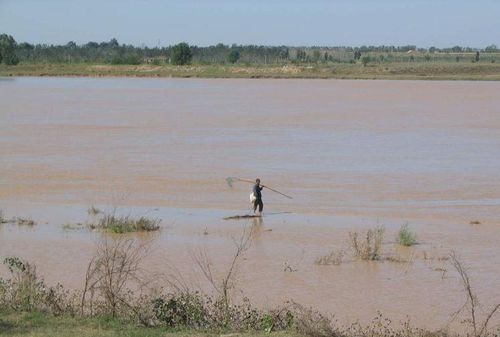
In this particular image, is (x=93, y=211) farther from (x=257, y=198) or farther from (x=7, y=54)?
(x=7, y=54)

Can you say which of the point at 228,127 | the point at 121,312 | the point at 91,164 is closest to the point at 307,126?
the point at 228,127

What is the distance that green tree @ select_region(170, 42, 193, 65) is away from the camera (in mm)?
109131

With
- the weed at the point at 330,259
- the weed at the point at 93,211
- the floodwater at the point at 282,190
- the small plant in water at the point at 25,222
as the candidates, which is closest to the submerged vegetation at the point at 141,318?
the floodwater at the point at 282,190

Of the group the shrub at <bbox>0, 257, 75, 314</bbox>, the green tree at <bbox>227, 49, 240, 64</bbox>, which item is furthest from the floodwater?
the green tree at <bbox>227, 49, 240, 64</bbox>

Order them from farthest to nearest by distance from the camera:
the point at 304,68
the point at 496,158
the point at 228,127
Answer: the point at 304,68
the point at 228,127
the point at 496,158

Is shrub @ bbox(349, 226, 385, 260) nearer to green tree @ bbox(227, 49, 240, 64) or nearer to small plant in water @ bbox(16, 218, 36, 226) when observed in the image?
small plant in water @ bbox(16, 218, 36, 226)

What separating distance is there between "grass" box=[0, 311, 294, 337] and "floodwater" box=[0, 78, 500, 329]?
133 inches

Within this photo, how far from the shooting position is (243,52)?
13725cm

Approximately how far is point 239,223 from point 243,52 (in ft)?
395

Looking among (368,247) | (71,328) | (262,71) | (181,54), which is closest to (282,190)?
(368,247)

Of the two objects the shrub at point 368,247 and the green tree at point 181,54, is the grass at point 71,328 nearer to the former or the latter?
the shrub at point 368,247

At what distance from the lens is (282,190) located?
2222cm

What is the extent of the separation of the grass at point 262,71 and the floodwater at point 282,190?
42.6 meters

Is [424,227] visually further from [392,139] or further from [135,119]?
[135,119]
